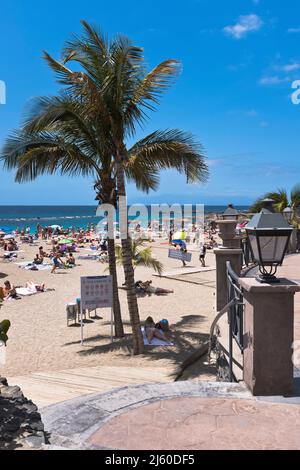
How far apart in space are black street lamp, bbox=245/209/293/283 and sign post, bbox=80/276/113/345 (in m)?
7.11

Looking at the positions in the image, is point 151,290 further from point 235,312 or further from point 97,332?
point 235,312

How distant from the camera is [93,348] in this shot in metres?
10.6

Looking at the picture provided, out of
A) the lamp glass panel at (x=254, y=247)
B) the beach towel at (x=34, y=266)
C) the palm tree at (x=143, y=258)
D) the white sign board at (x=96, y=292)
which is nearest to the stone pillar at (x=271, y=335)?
the lamp glass panel at (x=254, y=247)

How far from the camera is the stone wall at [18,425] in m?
3.05

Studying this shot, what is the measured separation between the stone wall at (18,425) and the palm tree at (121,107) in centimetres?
626

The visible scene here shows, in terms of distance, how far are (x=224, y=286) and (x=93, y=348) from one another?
4.14 metres

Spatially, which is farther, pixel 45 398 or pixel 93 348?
pixel 93 348

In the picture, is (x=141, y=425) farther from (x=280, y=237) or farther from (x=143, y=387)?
(x=280, y=237)

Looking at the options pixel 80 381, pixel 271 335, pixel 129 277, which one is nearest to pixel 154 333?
pixel 129 277

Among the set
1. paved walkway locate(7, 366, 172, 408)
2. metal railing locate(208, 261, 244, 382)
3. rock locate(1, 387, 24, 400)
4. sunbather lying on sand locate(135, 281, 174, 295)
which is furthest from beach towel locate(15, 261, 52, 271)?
rock locate(1, 387, 24, 400)

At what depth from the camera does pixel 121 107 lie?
31.4 ft

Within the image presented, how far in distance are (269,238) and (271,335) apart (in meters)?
0.98

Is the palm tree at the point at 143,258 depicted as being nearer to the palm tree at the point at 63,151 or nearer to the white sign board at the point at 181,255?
the palm tree at the point at 63,151
